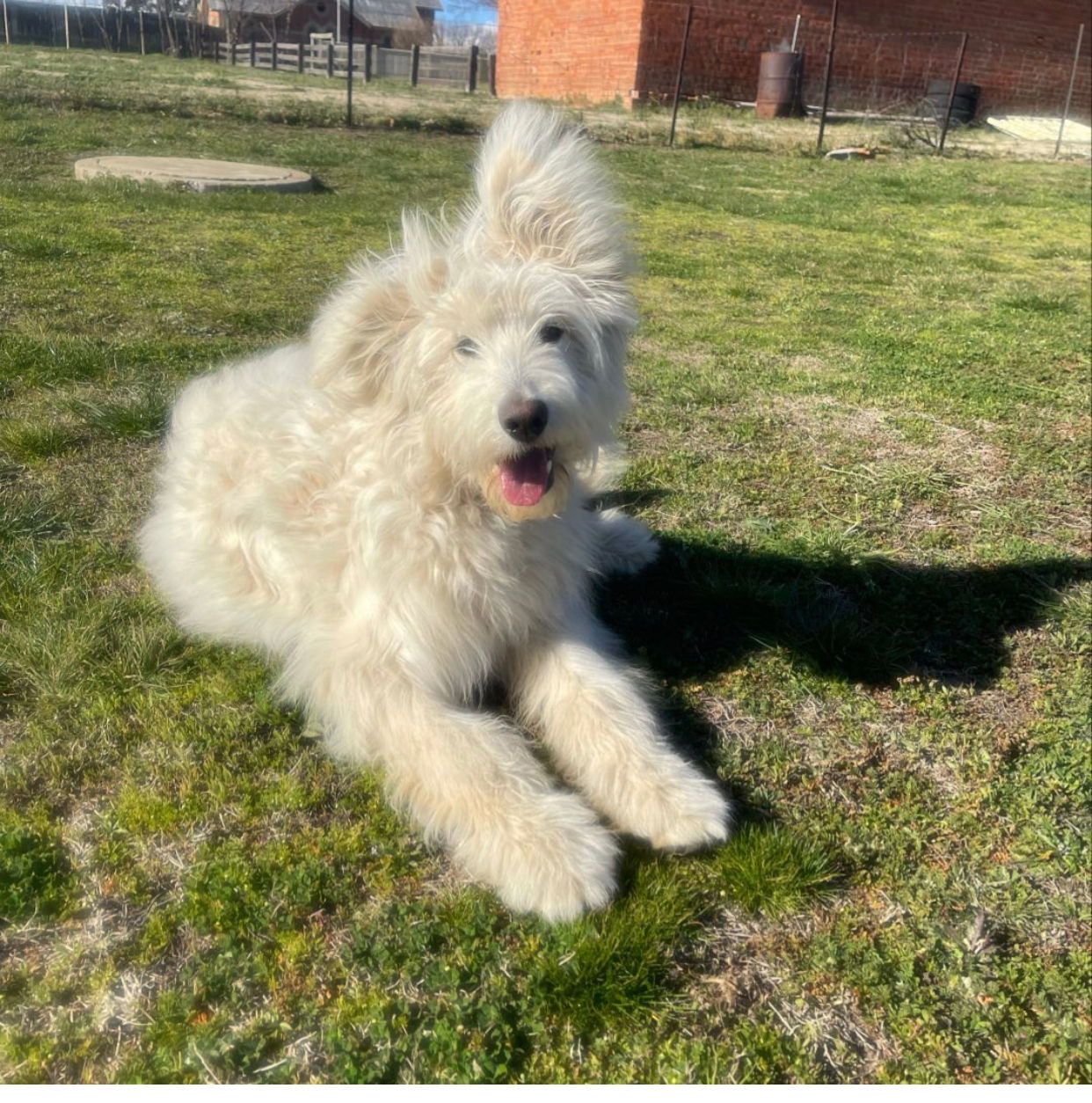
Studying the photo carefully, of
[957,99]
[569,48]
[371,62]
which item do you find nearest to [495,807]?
[957,99]

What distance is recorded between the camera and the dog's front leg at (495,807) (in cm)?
246

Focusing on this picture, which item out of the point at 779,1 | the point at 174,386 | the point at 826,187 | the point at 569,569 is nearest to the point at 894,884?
the point at 569,569

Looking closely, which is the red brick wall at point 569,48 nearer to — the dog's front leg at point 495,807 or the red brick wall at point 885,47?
the red brick wall at point 885,47

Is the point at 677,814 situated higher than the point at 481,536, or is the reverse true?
the point at 481,536

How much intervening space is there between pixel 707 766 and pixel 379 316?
5.52 ft

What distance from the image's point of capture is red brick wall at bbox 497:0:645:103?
26.0 metres

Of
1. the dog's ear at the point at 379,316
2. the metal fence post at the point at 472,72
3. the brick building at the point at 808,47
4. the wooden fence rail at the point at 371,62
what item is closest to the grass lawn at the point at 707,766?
the dog's ear at the point at 379,316

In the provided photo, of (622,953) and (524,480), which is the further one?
(524,480)

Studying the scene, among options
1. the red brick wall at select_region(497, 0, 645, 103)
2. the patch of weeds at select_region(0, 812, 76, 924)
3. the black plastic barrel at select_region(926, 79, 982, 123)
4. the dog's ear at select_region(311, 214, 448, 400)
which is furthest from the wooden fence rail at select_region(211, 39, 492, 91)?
the patch of weeds at select_region(0, 812, 76, 924)

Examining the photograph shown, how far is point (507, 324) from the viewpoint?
107 inches

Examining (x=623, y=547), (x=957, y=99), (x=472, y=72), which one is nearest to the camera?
(x=623, y=547)

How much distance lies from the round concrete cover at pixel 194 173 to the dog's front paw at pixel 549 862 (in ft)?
36.5

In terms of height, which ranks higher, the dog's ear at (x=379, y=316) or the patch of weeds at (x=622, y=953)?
the dog's ear at (x=379, y=316)

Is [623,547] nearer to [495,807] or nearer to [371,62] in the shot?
[495,807]
